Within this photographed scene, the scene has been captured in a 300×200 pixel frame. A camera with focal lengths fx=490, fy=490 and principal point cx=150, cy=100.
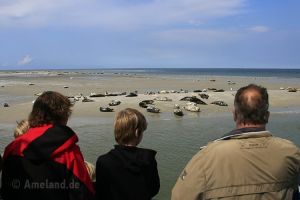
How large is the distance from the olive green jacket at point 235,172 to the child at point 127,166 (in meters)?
0.93

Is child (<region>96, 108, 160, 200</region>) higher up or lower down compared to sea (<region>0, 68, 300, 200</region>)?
higher up

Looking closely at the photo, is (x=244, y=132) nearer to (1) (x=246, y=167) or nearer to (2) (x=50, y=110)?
(1) (x=246, y=167)

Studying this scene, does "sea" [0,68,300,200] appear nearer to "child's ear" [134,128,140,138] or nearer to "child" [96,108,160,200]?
"child" [96,108,160,200]

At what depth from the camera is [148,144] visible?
44.0 feet

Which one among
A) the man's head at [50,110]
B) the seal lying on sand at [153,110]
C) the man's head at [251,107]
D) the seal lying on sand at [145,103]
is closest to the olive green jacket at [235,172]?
the man's head at [251,107]

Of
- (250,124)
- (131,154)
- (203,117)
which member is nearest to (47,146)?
(131,154)

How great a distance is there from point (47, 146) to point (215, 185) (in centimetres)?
137

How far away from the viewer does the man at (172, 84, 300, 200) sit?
307 centimetres

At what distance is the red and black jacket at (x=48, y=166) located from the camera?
12.3ft

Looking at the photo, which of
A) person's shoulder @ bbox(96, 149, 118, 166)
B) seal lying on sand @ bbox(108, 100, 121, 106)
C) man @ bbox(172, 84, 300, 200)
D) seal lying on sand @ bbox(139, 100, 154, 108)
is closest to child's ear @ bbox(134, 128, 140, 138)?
person's shoulder @ bbox(96, 149, 118, 166)

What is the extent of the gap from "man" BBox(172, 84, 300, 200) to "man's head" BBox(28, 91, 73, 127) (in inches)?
48.9

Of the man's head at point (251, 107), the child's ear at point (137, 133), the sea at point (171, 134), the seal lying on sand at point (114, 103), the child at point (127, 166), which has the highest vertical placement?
the man's head at point (251, 107)

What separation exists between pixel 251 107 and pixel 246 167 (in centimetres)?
40

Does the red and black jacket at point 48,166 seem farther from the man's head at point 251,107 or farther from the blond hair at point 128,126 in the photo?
the man's head at point 251,107
